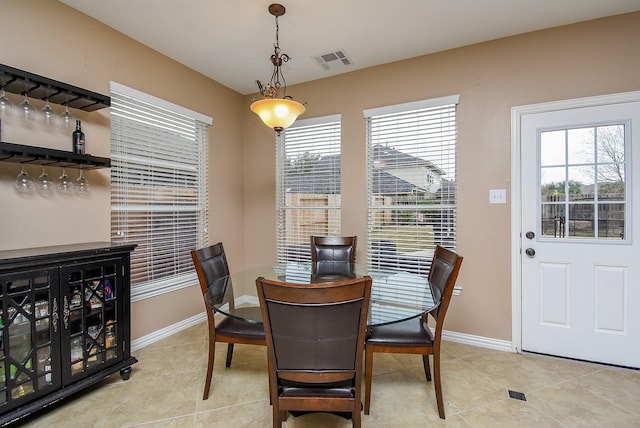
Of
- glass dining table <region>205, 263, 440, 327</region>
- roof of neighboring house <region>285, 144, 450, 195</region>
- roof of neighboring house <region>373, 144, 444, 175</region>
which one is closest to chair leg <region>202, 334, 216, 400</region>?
glass dining table <region>205, 263, 440, 327</region>

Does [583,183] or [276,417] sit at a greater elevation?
[583,183]

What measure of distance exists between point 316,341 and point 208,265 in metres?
1.28

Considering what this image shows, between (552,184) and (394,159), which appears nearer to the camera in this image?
(552,184)

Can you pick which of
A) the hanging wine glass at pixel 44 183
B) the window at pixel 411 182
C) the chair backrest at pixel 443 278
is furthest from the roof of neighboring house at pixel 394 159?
the hanging wine glass at pixel 44 183

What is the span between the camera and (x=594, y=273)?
2.49 m

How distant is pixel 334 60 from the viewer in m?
3.18

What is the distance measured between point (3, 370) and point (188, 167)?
219 cm

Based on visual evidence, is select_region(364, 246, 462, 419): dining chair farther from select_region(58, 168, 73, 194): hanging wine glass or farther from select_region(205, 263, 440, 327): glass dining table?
select_region(58, 168, 73, 194): hanging wine glass

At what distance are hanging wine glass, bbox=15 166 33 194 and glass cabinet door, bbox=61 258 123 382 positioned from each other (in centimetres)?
66

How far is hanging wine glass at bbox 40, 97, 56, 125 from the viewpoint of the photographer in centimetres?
214

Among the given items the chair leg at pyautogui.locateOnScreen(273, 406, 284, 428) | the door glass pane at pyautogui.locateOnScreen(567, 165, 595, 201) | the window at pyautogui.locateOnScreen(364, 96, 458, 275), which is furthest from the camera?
the window at pyautogui.locateOnScreen(364, 96, 458, 275)

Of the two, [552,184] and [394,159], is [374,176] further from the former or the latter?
[552,184]

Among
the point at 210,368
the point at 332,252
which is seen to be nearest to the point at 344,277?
the point at 332,252

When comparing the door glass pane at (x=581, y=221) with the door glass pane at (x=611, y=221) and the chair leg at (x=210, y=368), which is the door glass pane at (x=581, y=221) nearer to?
the door glass pane at (x=611, y=221)
